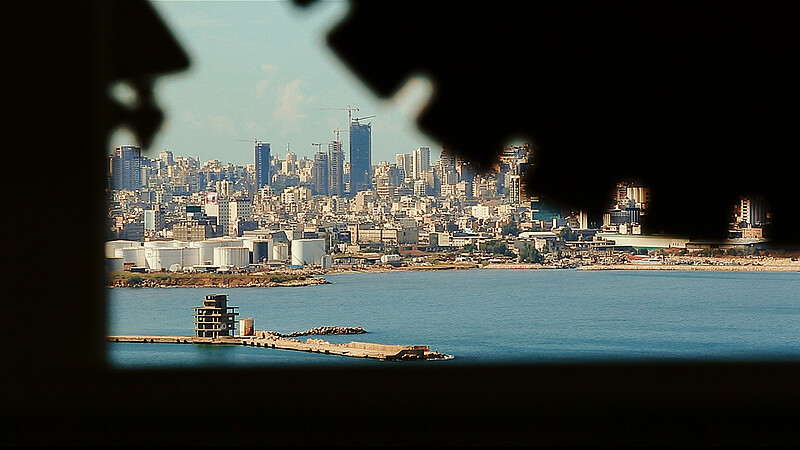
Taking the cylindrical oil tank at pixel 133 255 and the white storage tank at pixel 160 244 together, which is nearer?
the white storage tank at pixel 160 244

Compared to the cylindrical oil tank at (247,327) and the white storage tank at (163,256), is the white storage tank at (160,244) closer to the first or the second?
the white storage tank at (163,256)

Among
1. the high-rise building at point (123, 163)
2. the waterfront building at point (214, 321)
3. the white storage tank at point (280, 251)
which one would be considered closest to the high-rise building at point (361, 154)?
Answer: the high-rise building at point (123, 163)

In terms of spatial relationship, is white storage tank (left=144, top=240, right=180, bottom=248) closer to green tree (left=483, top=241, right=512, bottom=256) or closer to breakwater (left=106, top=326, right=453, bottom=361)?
breakwater (left=106, top=326, right=453, bottom=361)

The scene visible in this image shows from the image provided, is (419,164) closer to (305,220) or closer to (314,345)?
(314,345)

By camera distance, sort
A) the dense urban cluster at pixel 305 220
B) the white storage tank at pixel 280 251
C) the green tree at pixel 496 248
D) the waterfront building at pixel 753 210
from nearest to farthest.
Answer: the waterfront building at pixel 753 210, the dense urban cluster at pixel 305 220, the green tree at pixel 496 248, the white storage tank at pixel 280 251

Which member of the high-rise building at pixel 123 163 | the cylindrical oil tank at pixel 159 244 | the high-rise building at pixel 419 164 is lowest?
the cylindrical oil tank at pixel 159 244

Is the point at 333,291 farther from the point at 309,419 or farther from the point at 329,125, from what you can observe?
the point at 309,419

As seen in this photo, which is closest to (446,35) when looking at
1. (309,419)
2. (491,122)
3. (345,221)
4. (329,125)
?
(491,122)
